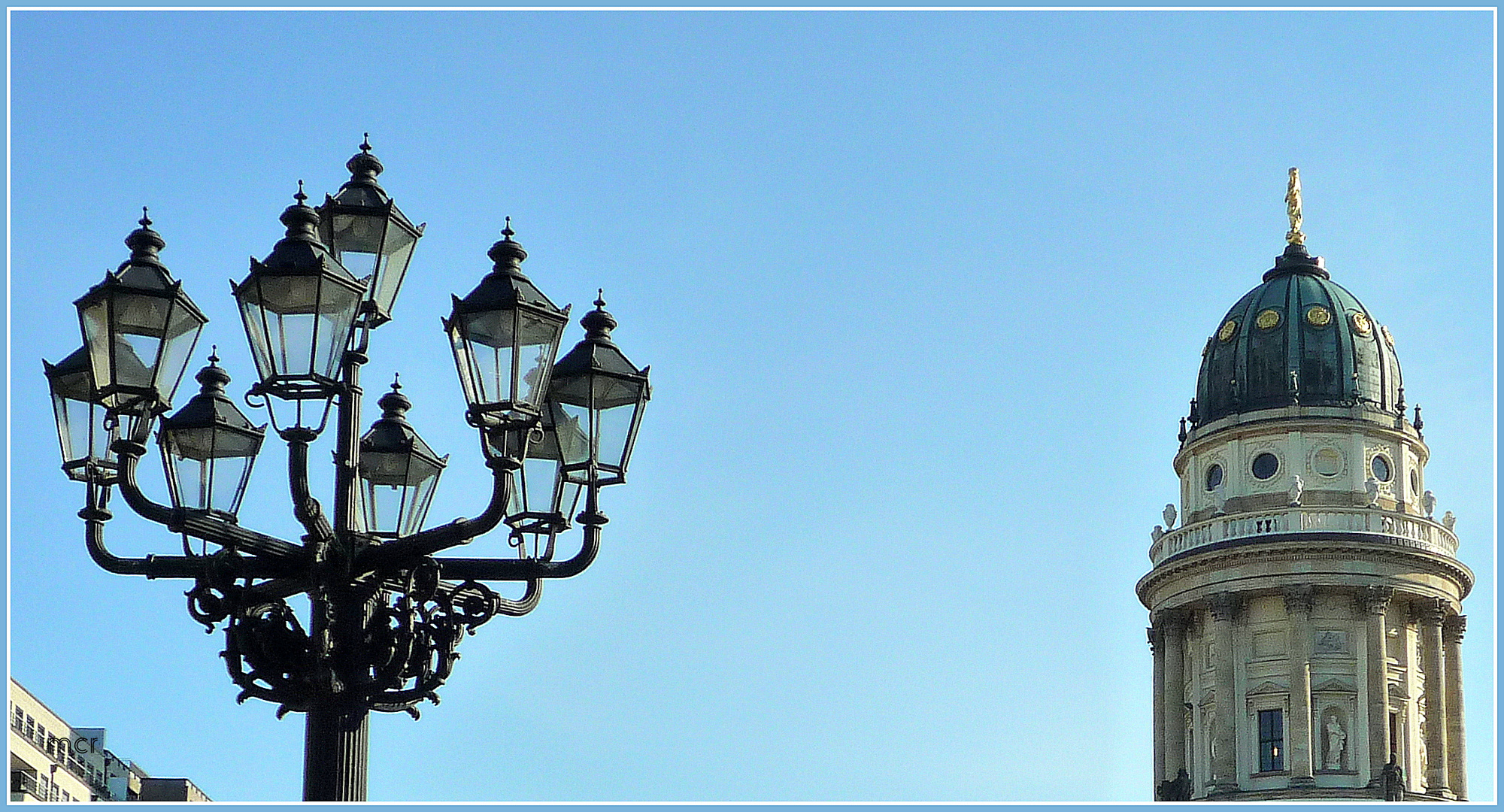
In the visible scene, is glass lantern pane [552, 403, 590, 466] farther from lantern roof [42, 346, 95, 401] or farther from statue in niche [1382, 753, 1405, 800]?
statue in niche [1382, 753, 1405, 800]

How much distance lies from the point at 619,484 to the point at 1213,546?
63.9 m

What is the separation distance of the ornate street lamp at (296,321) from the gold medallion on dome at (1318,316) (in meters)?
68.8

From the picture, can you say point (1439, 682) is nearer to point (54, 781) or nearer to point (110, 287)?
point (54, 781)

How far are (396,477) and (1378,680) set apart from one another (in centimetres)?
6297

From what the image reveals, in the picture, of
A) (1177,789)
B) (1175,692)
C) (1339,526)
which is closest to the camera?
(1339,526)

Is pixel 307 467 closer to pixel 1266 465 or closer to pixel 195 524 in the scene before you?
pixel 195 524

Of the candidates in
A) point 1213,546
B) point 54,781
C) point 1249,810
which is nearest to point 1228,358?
point 1213,546

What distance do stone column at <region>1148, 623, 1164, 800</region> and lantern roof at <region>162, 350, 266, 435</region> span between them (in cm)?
6560

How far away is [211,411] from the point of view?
68.0 feet

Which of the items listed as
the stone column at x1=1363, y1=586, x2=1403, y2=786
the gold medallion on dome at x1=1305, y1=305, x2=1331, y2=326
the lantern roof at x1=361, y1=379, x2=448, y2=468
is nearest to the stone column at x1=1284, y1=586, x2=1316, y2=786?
the stone column at x1=1363, y1=586, x2=1403, y2=786

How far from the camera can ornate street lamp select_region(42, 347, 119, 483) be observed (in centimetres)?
2058

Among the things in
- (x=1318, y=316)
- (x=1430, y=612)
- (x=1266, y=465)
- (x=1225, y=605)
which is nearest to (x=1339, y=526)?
(x=1266, y=465)

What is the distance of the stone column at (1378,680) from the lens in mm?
81500

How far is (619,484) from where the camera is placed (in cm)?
2078
